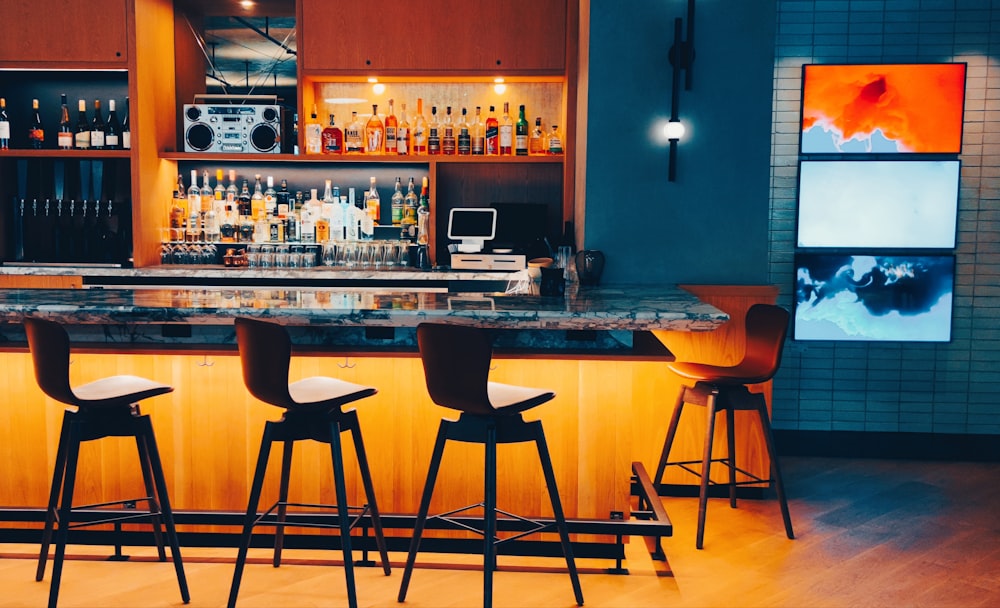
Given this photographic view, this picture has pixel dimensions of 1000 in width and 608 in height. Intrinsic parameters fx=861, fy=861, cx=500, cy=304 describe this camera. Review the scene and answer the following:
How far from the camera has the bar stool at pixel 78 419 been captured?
2.64m

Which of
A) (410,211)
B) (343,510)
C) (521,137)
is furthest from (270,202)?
(343,510)

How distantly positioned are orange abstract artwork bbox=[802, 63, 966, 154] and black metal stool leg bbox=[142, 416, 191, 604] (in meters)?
3.64

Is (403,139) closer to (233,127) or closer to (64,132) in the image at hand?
(233,127)

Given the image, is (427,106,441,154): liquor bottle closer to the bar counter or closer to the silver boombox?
the silver boombox

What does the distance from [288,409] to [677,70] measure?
250cm

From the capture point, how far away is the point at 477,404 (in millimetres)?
2568

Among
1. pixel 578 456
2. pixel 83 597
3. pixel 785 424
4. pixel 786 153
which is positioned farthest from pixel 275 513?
pixel 786 153

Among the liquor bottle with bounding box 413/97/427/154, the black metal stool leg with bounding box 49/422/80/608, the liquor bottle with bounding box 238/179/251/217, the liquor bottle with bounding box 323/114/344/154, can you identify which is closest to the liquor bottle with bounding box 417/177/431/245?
the liquor bottle with bounding box 413/97/427/154

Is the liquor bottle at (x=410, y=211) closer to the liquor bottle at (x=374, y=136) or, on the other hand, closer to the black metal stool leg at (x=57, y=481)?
the liquor bottle at (x=374, y=136)

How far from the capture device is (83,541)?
3.32 meters

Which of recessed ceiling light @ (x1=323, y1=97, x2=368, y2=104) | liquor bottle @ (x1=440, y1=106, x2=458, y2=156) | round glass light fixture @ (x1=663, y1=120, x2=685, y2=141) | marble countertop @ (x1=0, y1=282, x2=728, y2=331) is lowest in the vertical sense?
marble countertop @ (x1=0, y1=282, x2=728, y2=331)

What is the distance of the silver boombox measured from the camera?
5301 mm

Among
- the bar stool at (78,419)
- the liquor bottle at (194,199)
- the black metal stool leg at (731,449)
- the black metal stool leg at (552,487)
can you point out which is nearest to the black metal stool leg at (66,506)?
the bar stool at (78,419)

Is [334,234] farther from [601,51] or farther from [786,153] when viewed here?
[786,153]
